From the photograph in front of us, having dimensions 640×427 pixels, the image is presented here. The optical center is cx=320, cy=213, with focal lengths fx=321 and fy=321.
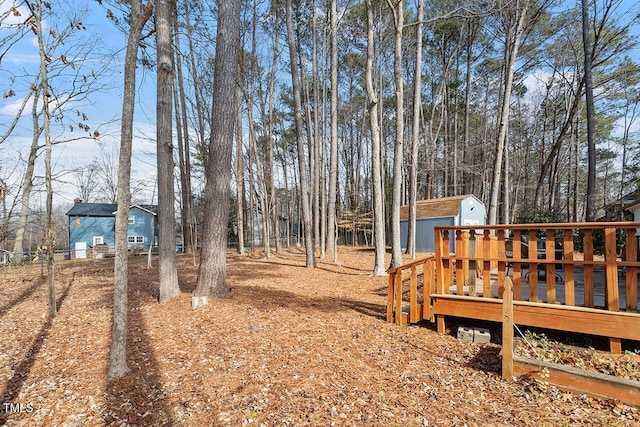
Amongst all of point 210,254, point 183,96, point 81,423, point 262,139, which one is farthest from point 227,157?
point 262,139

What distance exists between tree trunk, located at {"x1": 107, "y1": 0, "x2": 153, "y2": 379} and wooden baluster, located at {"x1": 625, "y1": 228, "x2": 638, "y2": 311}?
196 inches

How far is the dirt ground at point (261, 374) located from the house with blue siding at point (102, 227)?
66.2 feet

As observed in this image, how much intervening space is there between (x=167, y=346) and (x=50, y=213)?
3.47m

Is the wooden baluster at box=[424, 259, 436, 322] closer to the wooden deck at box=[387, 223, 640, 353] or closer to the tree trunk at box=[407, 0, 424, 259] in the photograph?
the wooden deck at box=[387, 223, 640, 353]

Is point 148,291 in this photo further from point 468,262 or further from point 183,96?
point 183,96

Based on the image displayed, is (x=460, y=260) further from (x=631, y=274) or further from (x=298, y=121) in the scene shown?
(x=298, y=121)

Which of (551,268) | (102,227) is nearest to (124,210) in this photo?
(551,268)

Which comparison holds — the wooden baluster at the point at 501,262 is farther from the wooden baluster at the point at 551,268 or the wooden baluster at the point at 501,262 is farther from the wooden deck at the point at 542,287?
the wooden baluster at the point at 551,268

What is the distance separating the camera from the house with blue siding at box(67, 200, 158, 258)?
23.2 m

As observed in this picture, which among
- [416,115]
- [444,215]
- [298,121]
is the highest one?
[416,115]

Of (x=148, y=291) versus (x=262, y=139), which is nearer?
(x=148, y=291)

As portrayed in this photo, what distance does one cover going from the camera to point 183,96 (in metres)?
15.6

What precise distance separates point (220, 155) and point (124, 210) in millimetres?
2702

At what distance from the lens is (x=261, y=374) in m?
3.15
